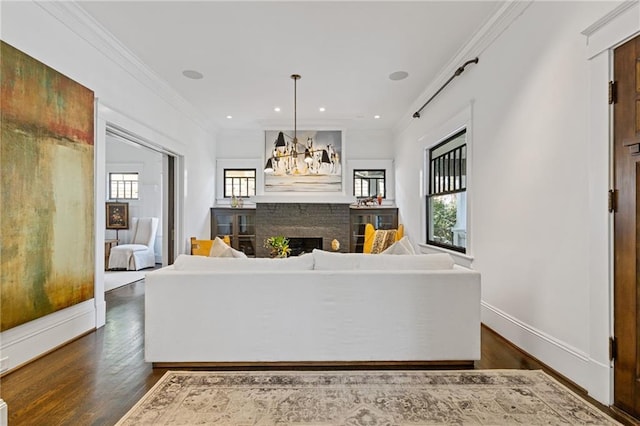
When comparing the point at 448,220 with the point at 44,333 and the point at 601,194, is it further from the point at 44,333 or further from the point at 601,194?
the point at 44,333

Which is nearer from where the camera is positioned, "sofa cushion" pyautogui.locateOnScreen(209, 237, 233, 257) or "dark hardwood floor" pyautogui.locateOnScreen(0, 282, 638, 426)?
"dark hardwood floor" pyautogui.locateOnScreen(0, 282, 638, 426)

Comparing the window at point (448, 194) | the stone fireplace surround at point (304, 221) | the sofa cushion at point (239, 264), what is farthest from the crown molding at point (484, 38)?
the stone fireplace surround at point (304, 221)

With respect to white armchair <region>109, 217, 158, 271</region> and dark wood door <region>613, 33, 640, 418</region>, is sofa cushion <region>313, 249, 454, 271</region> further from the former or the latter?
white armchair <region>109, 217, 158, 271</region>

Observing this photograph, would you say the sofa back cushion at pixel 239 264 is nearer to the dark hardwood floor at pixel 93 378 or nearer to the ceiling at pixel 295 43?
the dark hardwood floor at pixel 93 378

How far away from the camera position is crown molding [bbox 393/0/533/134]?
302cm

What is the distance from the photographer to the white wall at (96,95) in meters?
2.71

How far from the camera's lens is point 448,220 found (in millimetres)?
5004

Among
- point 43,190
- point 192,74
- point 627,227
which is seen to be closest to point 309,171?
point 192,74

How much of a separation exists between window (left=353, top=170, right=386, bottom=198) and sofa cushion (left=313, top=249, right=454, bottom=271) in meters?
5.14

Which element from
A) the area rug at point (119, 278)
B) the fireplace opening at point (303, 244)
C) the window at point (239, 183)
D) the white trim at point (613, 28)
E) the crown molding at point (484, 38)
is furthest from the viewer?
the window at point (239, 183)

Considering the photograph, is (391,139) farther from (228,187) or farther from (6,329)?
(6,329)

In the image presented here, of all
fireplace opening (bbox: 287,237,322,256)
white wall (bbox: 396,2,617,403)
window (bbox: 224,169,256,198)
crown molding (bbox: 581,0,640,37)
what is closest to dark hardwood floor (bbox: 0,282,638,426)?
white wall (bbox: 396,2,617,403)

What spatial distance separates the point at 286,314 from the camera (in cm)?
263

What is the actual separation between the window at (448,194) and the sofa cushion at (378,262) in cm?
178
